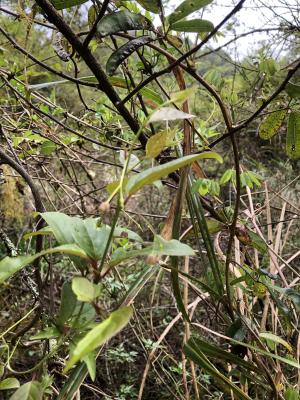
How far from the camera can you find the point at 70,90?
4.39m

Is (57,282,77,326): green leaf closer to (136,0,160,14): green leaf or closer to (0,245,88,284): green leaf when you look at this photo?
(0,245,88,284): green leaf

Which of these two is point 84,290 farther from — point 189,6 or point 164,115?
point 189,6

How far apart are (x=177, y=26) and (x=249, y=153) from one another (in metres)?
3.43

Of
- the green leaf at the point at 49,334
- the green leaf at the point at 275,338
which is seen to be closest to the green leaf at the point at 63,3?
the green leaf at the point at 49,334

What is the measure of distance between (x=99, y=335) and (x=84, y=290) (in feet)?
0.14

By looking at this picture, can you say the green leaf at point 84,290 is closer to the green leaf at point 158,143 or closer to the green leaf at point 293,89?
the green leaf at point 158,143

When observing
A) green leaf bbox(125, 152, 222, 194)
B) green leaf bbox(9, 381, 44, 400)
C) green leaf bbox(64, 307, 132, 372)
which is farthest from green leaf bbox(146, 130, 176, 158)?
green leaf bbox(9, 381, 44, 400)

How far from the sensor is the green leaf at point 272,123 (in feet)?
2.10

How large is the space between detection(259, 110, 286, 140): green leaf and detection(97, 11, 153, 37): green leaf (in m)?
0.26

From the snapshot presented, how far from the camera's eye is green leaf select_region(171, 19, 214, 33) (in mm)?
472

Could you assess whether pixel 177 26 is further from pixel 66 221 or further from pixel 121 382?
pixel 121 382

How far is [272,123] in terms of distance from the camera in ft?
2.18

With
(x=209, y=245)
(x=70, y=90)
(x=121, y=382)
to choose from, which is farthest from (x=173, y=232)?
(x=70, y=90)

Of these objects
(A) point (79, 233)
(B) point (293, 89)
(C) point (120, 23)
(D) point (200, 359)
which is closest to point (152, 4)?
(C) point (120, 23)
